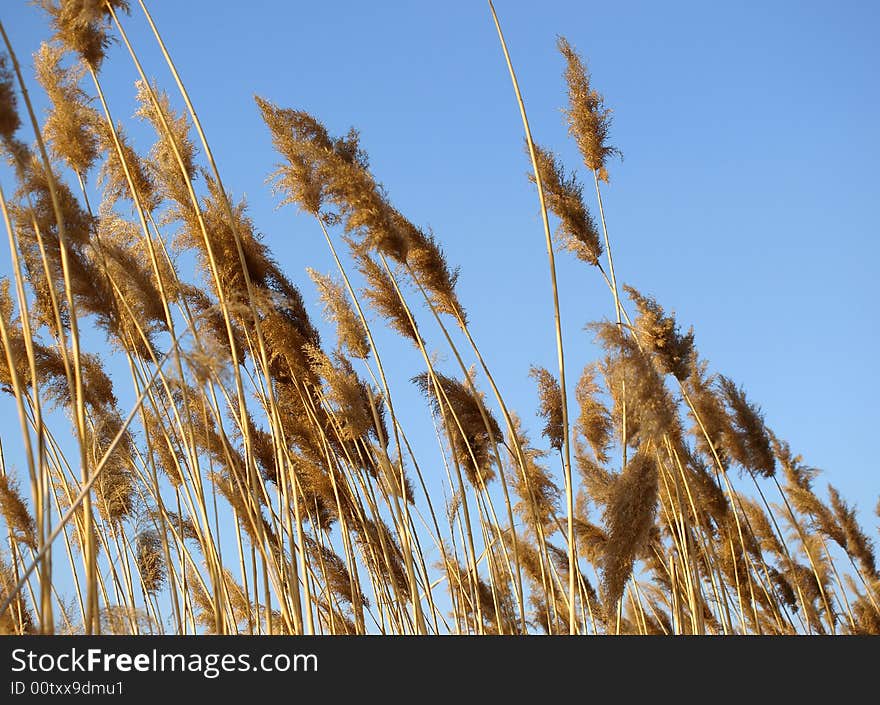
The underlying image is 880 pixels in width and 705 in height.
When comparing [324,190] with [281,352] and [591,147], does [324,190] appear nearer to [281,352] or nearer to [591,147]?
[281,352]

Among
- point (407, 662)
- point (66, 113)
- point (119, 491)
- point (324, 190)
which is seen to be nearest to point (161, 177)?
point (66, 113)

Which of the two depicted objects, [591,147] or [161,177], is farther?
[591,147]

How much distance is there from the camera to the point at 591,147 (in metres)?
4.76

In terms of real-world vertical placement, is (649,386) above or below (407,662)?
above

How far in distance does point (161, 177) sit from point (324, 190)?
875 mm

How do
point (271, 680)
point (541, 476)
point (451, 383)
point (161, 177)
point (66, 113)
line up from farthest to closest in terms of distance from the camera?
point (541, 476)
point (451, 383)
point (161, 177)
point (66, 113)
point (271, 680)

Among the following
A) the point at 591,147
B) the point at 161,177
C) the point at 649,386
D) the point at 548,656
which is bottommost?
the point at 548,656

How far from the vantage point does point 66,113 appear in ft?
12.0

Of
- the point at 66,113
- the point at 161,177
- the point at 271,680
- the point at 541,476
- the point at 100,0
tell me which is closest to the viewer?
the point at 271,680

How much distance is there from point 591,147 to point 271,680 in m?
3.53

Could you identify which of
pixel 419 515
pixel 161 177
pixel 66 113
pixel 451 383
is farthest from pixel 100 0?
pixel 419 515

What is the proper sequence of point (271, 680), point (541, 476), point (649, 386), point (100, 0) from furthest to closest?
point (541, 476), point (100, 0), point (649, 386), point (271, 680)

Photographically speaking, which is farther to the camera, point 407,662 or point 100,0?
point 100,0

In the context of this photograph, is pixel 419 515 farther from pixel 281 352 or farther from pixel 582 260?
pixel 582 260
